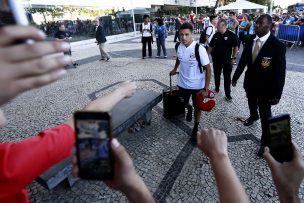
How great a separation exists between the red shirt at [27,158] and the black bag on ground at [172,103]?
3586 millimetres

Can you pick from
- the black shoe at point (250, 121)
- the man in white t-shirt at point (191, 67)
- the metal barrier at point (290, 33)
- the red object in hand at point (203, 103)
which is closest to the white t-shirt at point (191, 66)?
the man in white t-shirt at point (191, 67)

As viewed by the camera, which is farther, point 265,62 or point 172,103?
point 172,103

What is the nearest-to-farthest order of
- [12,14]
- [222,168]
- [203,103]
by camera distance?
[12,14] < [222,168] < [203,103]

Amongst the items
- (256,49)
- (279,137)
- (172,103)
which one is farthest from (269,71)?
(279,137)

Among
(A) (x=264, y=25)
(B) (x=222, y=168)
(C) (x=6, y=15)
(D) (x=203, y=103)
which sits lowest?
(D) (x=203, y=103)

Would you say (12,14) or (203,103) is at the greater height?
(12,14)

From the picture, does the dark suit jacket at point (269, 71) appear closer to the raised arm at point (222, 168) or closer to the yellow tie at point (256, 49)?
the yellow tie at point (256, 49)

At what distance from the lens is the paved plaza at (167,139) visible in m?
2.93

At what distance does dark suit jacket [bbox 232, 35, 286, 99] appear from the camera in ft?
10.9

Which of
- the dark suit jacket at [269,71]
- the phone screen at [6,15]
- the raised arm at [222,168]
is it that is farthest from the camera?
the dark suit jacket at [269,71]

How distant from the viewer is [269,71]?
3430mm

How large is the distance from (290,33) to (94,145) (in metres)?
14.0

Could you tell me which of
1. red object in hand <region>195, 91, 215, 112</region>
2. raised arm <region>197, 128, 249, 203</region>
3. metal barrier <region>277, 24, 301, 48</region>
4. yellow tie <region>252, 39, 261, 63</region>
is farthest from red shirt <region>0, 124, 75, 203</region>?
metal barrier <region>277, 24, 301, 48</region>

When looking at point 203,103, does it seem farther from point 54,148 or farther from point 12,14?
point 12,14
